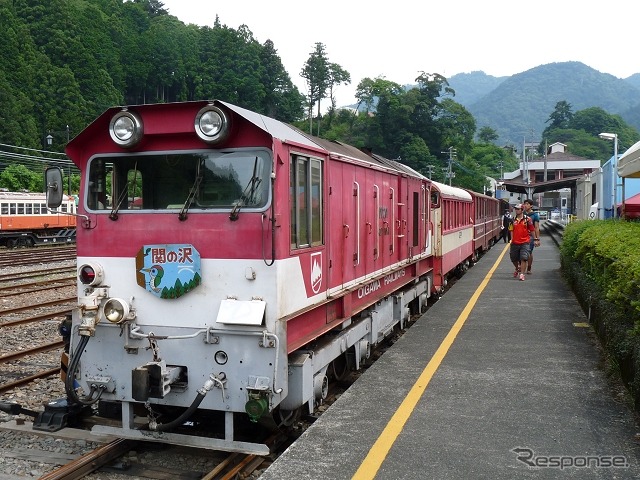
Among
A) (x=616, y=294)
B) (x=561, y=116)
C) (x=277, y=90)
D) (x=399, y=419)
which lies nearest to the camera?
(x=399, y=419)

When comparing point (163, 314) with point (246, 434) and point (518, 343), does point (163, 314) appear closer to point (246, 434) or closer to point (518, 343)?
point (246, 434)

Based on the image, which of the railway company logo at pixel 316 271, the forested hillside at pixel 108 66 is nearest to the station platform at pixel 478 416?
the railway company logo at pixel 316 271

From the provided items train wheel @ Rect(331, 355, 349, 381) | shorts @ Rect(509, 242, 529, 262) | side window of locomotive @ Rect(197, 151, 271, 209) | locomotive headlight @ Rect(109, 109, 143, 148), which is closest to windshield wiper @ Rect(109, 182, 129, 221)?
locomotive headlight @ Rect(109, 109, 143, 148)

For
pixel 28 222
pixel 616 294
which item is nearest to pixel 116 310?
pixel 616 294

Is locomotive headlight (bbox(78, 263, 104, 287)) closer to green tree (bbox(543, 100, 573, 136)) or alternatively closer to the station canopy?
the station canopy

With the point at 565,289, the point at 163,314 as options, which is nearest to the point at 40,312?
the point at 163,314

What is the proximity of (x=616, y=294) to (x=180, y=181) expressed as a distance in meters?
4.75

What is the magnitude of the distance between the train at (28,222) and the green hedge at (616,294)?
25.1 meters

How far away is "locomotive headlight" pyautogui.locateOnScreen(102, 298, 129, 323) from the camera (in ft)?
18.0

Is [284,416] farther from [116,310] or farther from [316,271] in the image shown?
[116,310]

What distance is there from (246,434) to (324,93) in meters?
97.9

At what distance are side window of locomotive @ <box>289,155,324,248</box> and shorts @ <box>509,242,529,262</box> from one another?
1059cm

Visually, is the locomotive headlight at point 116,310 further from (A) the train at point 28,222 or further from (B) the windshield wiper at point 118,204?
(A) the train at point 28,222

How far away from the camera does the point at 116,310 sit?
553cm
